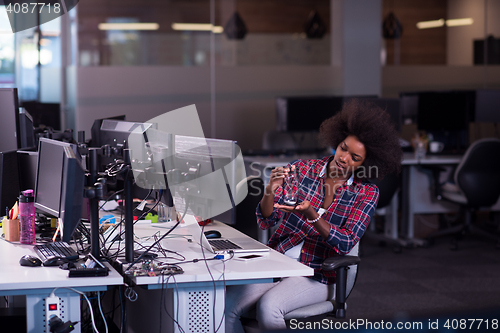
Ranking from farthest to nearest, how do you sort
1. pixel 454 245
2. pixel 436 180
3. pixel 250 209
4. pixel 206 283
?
pixel 436 180, pixel 454 245, pixel 250 209, pixel 206 283

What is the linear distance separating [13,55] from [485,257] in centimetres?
544

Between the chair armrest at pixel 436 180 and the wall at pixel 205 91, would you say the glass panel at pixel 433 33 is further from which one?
the chair armrest at pixel 436 180

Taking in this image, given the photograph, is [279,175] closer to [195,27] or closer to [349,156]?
[349,156]

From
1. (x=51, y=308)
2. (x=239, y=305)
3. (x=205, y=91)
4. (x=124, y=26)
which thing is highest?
(x=124, y=26)

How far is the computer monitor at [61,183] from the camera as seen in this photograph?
1773 mm

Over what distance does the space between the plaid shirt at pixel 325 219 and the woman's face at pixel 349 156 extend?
0.18ft

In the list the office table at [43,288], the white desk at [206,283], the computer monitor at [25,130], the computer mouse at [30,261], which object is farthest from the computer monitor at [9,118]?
the white desk at [206,283]

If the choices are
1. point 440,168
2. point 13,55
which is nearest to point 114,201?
point 440,168

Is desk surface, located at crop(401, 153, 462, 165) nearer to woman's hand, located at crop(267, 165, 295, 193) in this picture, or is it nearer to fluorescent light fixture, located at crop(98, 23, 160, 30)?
woman's hand, located at crop(267, 165, 295, 193)

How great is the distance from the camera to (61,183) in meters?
1.99

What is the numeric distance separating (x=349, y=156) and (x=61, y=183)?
3.83 feet

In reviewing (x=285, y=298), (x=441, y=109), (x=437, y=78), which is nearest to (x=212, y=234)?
(x=285, y=298)

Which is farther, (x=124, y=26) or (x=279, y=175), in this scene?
(x=124, y=26)

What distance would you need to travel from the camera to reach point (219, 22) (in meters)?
7.47
